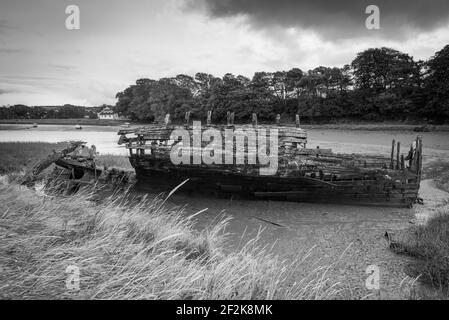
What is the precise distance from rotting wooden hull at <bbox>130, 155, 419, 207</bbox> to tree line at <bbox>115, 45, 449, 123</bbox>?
43247 mm

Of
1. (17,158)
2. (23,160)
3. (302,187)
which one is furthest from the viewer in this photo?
(17,158)

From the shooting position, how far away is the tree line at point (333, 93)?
5269cm

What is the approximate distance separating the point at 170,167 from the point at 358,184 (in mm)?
7751

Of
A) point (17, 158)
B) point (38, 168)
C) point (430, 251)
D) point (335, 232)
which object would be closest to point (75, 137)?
point (17, 158)

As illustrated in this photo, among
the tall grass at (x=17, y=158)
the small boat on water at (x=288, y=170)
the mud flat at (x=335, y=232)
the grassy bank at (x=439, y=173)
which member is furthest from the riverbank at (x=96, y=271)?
the tall grass at (x=17, y=158)

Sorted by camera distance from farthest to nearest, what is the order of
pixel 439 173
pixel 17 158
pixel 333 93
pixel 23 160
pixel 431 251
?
pixel 333 93
pixel 17 158
pixel 23 160
pixel 439 173
pixel 431 251

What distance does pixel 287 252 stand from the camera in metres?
7.71

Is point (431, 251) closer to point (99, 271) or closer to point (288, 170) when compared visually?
point (288, 170)

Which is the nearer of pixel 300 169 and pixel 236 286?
pixel 236 286

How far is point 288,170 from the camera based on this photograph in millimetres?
12359

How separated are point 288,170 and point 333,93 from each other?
2228 inches
